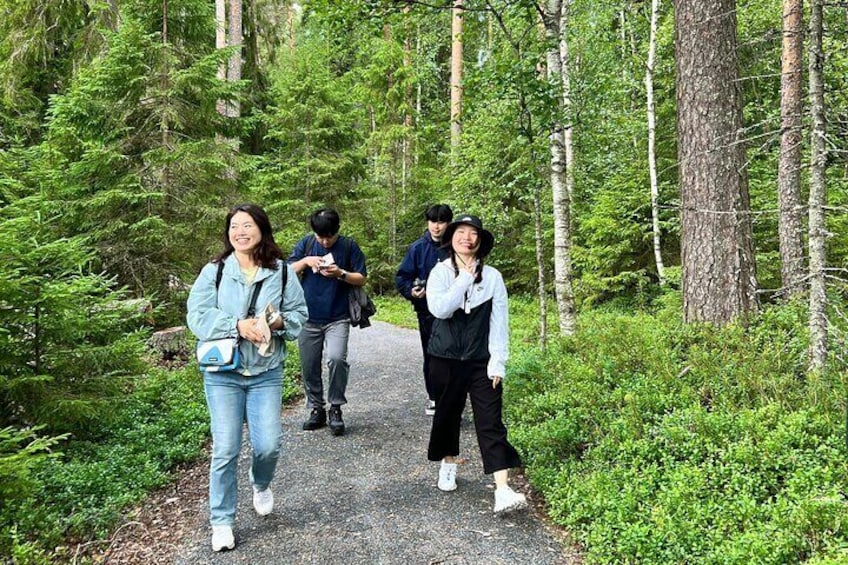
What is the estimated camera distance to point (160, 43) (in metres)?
9.36

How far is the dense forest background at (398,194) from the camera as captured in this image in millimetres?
4254

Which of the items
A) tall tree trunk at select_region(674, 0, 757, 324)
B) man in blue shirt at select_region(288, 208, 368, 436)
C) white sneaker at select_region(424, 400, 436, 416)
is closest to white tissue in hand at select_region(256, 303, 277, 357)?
man in blue shirt at select_region(288, 208, 368, 436)

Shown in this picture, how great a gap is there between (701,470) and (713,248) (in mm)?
2882

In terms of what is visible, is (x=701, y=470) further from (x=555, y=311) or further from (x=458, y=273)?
(x=555, y=311)

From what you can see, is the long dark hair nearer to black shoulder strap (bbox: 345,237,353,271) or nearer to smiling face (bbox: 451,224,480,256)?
smiling face (bbox: 451,224,480,256)

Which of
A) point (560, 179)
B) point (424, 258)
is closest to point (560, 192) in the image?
point (560, 179)

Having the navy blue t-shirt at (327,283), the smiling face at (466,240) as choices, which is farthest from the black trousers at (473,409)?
the navy blue t-shirt at (327,283)

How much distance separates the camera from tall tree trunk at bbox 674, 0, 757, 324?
5617 millimetres

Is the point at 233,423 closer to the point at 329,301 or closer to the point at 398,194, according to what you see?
the point at 329,301

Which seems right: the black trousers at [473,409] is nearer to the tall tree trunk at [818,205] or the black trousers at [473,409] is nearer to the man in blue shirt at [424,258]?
the man in blue shirt at [424,258]

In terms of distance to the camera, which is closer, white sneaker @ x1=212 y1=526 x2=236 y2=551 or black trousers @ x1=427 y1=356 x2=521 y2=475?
white sneaker @ x1=212 y1=526 x2=236 y2=551

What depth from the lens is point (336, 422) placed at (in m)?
A: 5.59

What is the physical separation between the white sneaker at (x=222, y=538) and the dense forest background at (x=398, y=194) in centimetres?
92

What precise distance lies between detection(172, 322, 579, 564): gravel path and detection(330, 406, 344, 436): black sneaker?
0.07 m
